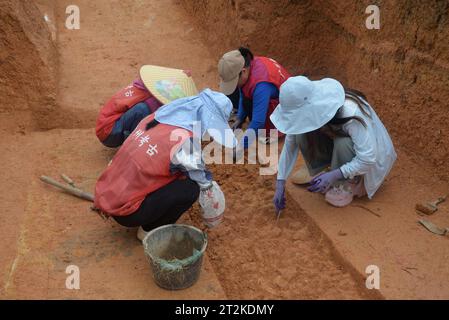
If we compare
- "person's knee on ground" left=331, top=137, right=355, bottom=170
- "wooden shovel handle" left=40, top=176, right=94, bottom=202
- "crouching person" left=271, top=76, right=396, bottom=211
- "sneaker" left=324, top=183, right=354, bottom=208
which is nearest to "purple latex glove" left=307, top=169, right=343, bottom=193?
"crouching person" left=271, top=76, right=396, bottom=211

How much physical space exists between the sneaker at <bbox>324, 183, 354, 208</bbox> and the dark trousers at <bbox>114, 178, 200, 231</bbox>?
3.13 ft

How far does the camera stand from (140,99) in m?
3.92

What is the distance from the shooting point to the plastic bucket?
2.71 m

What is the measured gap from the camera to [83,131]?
184 inches

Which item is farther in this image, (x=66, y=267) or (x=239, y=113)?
(x=239, y=113)

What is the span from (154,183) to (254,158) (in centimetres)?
149

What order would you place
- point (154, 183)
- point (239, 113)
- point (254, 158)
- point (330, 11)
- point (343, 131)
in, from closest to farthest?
point (154, 183) < point (343, 131) < point (254, 158) < point (239, 113) < point (330, 11)

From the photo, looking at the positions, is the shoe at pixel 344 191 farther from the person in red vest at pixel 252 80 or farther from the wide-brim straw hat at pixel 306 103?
the person in red vest at pixel 252 80

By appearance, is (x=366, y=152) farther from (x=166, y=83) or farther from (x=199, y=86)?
(x=199, y=86)

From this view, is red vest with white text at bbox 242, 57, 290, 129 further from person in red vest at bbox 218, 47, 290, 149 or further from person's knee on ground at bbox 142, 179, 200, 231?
person's knee on ground at bbox 142, 179, 200, 231

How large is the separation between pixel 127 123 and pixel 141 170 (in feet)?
3.79

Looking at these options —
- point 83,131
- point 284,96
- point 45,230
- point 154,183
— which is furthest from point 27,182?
point 284,96

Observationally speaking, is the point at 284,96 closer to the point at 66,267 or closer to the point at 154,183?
the point at 154,183

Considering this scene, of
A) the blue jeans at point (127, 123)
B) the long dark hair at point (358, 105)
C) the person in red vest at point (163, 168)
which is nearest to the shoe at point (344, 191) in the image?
the long dark hair at point (358, 105)
